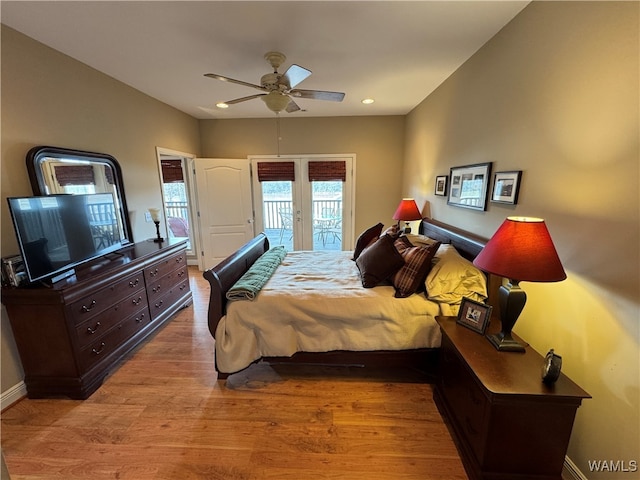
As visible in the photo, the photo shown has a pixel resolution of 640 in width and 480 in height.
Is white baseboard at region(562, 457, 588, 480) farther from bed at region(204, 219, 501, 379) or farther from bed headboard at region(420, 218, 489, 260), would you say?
bed headboard at region(420, 218, 489, 260)

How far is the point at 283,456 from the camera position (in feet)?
5.12

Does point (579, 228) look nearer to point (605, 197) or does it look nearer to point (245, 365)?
point (605, 197)

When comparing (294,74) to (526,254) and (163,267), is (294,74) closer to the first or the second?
(526,254)

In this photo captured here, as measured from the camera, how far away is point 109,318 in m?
2.19

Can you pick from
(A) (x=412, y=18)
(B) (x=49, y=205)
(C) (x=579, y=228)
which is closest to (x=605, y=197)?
(C) (x=579, y=228)

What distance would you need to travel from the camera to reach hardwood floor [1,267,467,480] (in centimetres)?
150

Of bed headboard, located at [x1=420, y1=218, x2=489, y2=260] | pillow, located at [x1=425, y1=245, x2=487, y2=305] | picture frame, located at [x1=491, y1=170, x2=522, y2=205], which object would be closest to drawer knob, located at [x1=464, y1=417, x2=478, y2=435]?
pillow, located at [x1=425, y1=245, x2=487, y2=305]

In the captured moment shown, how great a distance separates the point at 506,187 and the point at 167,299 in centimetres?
333

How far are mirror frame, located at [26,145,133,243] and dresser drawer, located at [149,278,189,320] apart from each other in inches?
29.1

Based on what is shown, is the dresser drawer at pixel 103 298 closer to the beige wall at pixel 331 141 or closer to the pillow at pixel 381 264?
the pillow at pixel 381 264

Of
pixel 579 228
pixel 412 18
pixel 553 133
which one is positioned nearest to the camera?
pixel 579 228

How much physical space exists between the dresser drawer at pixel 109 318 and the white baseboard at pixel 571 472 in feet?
10.1

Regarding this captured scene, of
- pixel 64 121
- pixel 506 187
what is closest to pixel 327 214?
pixel 506 187

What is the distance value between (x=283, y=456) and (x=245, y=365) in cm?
67
